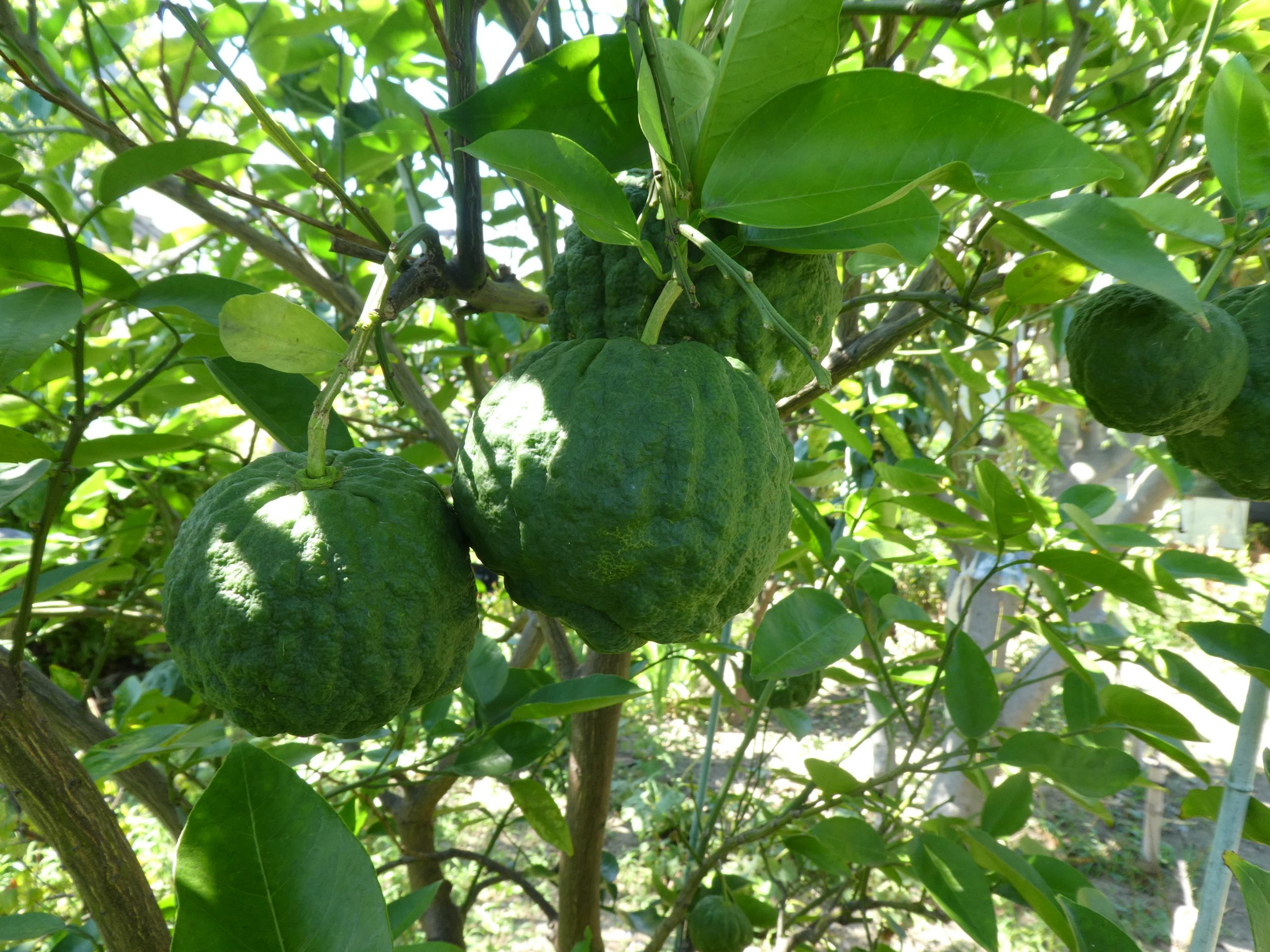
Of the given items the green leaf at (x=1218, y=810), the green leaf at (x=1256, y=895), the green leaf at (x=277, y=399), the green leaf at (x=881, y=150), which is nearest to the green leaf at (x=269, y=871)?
the green leaf at (x=277, y=399)

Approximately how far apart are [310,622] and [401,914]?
48 cm

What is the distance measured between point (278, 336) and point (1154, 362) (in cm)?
67

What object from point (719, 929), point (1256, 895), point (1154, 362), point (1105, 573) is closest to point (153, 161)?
point (1154, 362)

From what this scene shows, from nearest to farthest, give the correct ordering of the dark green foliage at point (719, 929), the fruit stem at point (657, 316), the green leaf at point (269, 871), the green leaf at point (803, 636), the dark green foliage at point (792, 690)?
the green leaf at point (269, 871) → the fruit stem at point (657, 316) → the green leaf at point (803, 636) → the dark green foliage at point (719, 929) → the dark green foliage at point (792, 690)

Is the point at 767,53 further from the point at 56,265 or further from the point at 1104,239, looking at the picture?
the point at 56,265

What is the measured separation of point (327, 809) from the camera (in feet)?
1.48

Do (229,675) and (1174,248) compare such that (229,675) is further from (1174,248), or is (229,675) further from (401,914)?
(1174,248)

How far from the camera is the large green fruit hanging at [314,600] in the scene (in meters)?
0.47

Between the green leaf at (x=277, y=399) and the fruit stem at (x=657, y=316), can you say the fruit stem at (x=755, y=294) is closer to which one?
the fruit stem at (x=657, y=316)

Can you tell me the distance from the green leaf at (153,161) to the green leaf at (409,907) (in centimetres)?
68

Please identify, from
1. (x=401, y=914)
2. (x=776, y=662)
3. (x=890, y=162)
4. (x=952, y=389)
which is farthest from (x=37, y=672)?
(x=952, y=389)

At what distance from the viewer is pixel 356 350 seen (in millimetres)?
456

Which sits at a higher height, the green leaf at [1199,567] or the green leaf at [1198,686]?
the green leaf at [1199,567]

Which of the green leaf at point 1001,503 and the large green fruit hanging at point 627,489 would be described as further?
the green leaf at point 1001,503
